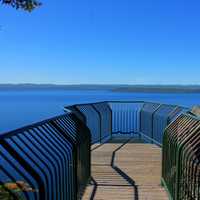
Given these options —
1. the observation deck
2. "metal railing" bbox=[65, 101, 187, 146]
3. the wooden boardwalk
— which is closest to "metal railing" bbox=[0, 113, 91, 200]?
the observation deck

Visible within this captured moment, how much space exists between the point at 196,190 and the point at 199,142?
0.60 metres

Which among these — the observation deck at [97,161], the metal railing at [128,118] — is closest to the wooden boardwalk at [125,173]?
the observation deck at [97,161]

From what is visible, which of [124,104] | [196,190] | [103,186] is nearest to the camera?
[196,190]

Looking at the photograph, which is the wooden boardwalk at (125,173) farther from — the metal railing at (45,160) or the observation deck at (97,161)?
the metal railing at (45,160)

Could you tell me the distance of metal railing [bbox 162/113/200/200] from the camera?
15.6 feet

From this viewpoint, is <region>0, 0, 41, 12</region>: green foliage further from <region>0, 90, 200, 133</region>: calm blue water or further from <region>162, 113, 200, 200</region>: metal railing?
<region>0, 90, 200, 133</region>: calm blue water

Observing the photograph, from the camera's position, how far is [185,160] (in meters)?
4.98

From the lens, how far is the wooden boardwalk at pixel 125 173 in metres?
6.54

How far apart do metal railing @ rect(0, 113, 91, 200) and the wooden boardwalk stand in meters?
0.40

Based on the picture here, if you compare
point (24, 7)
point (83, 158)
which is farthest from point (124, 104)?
point (24, 7)

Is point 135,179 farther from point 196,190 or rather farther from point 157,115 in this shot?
point 157,115

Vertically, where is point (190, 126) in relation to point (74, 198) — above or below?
above

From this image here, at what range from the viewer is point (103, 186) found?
23.1 ft

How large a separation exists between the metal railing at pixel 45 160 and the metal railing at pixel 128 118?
14.3ft
